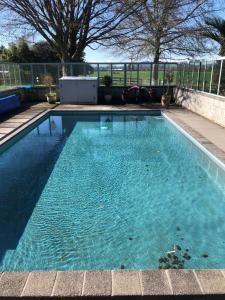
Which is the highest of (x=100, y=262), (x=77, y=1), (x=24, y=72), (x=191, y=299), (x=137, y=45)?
(x=77, y=1)

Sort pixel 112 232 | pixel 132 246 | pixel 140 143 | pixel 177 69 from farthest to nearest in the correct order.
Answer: pixel 177 69 < pixel 140 143 < pixel 112 232 < pixel 132 246

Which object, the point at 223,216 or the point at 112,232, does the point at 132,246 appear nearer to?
the point at 112,232

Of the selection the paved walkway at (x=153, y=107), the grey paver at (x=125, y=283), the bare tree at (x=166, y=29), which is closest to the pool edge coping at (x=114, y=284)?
the grey paver at (x=125, y=283)

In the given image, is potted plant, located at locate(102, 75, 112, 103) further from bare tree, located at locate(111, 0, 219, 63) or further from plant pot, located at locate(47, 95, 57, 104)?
bare tree, located at locate(111, 0, 219, 63)

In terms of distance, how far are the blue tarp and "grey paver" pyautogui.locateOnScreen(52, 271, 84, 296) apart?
1034cm

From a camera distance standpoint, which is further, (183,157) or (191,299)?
(183,157)

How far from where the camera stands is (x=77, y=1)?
55.4 ft

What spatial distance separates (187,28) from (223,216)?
675 inches

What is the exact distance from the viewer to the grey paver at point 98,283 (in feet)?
8.48

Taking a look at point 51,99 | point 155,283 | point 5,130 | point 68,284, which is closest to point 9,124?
point 5,130

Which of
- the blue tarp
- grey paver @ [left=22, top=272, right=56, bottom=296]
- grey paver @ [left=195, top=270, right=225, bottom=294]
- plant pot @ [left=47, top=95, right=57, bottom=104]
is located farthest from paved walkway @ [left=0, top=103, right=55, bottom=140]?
grey paver @ [left=195, top=270, right=225, bottom=294]

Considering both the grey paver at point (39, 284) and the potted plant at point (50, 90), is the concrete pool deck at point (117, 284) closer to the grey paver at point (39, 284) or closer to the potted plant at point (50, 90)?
the grey paver at point (39, 284)

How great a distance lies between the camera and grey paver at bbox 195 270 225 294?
260 cm

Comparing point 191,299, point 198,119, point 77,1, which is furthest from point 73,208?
point 77,1
